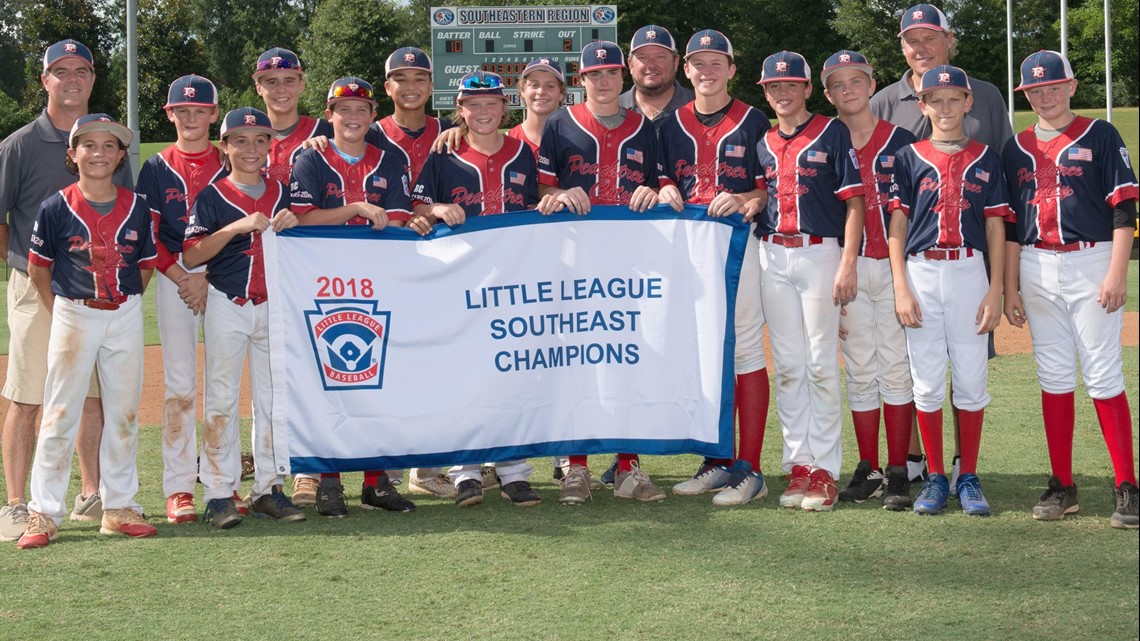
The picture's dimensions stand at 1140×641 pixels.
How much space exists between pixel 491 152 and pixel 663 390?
142 centimetres

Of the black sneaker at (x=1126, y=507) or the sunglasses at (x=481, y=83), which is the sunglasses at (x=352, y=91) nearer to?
the sunglasses at (x=481, y=83)

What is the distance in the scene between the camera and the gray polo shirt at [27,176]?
18.9 ft

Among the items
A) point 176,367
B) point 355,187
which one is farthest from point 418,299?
point 176,367

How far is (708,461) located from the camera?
6301 mm

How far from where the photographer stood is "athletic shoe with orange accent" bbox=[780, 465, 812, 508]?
5738 mm

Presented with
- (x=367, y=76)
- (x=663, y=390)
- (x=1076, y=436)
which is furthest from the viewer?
(x=367, y=76)

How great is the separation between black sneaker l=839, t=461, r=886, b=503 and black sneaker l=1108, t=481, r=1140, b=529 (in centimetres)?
105

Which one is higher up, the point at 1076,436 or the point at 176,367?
the point at 176,367


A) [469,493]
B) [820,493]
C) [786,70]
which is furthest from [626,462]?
[786,70]

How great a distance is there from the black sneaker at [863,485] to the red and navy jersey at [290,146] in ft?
10.0

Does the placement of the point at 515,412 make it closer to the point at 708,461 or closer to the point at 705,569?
the point at 708,461

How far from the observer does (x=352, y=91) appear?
19.1ft

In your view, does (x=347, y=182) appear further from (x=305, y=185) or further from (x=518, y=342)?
(x=518, y=342)

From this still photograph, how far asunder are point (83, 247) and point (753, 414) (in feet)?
10.4
